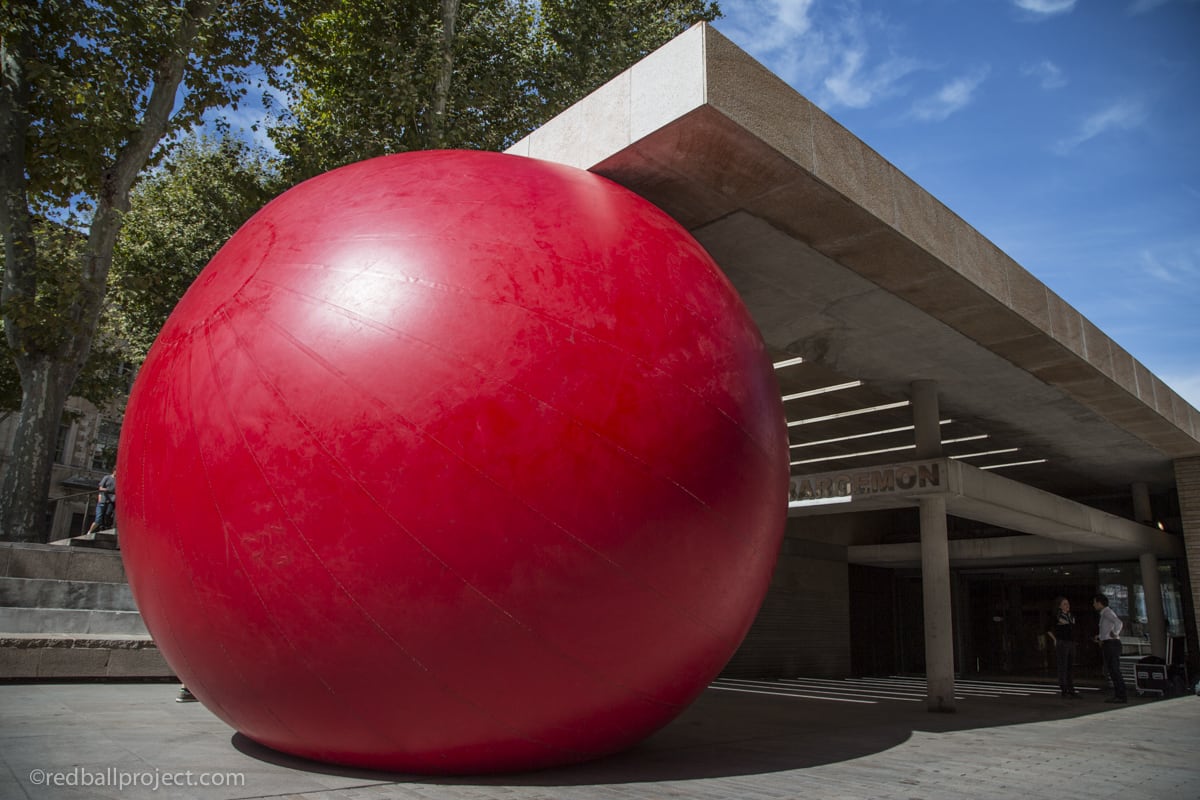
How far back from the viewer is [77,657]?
29.4ft

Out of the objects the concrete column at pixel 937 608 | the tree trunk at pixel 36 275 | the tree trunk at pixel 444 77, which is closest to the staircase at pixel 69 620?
the tree trunk at pixel 36 275

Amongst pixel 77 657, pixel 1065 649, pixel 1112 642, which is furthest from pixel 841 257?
pixel 77 657

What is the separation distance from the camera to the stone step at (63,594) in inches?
392

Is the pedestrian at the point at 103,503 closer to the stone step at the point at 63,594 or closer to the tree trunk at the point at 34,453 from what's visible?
the tree trunk at the point at 34,453

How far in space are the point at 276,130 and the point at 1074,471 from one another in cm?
2104

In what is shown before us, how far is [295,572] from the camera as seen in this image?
153 inches

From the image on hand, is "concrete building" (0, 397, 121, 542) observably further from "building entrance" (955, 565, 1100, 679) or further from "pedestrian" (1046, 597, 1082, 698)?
"pedestrian" (1046, 597, 1082, 698)

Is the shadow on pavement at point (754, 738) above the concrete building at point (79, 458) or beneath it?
beneath

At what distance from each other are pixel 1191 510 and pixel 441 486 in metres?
17.0

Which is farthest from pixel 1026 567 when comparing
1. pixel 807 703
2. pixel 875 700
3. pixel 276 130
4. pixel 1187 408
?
pixel 276 130

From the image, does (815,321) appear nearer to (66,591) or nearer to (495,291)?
(495,291)

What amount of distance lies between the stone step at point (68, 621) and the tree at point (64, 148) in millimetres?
5027

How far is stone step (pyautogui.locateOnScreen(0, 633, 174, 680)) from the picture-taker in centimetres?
853

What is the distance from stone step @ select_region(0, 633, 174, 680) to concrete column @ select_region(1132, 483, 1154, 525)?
19.1 meters
